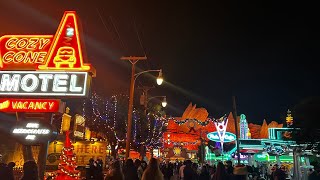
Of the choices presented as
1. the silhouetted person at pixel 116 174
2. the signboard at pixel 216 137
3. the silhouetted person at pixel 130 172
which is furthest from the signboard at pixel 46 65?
the signboard at pixel 216 137

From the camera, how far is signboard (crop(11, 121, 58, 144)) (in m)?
13.0

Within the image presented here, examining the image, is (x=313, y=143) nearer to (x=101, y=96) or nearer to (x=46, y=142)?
(x=46, y=142)

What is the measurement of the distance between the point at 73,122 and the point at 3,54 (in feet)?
32.3

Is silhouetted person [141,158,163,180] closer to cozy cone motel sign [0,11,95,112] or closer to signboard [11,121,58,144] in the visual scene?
signboard [11,121,58,144]

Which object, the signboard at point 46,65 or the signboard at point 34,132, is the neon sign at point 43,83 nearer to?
the signboard at point 46,65

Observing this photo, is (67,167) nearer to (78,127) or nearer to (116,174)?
(78,127)

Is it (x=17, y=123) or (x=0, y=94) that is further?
(x=0, y=94)

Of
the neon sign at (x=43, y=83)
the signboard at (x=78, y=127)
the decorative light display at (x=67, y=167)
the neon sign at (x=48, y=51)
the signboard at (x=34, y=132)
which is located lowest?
the decorative light display at (x=67, y=167)

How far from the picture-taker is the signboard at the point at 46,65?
14242 millimetres

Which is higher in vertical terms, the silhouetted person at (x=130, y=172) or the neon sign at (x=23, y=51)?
the neon sign at (x=23, y=51)

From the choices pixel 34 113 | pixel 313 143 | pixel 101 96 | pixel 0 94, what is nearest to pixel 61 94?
pixel 34 113

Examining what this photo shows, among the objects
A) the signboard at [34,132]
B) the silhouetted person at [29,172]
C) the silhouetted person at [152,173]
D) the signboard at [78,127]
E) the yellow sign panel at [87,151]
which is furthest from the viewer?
the yellow sign panel at [87,151]

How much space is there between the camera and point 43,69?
1456 cm

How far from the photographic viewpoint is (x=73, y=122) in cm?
2431
